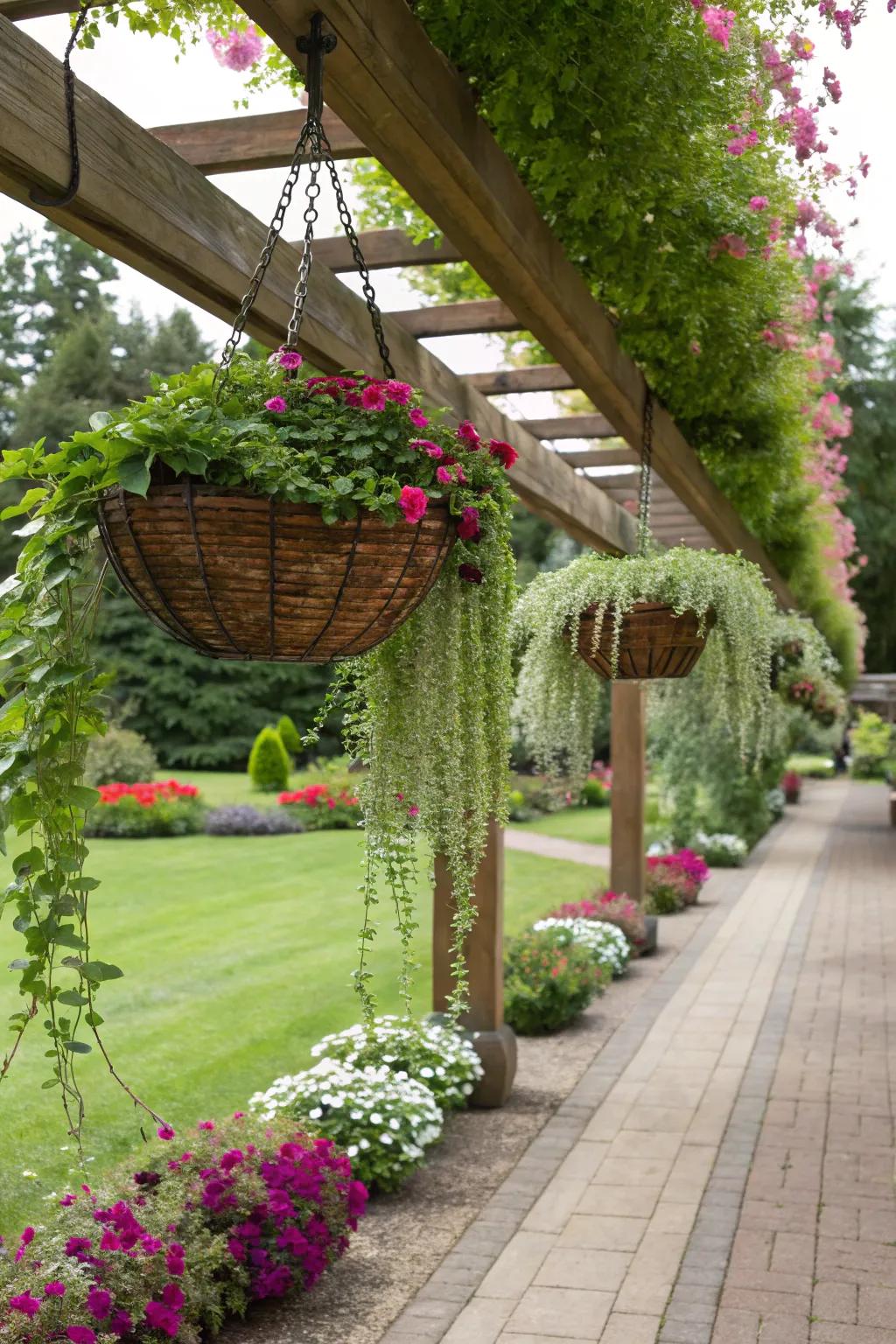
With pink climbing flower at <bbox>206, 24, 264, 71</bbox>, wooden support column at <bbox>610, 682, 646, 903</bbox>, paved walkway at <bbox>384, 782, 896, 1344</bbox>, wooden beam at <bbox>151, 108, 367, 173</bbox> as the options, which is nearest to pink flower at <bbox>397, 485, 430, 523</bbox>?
wooden beam at <bbox>151, 108, 367, 173</bbox>

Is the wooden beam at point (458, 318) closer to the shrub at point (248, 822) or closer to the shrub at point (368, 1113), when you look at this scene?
the shrub at point (368, 1113)

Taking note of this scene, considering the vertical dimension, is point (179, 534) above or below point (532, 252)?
below

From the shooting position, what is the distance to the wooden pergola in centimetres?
181

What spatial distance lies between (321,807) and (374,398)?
46.9ft

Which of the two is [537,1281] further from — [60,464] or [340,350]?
[60,464]

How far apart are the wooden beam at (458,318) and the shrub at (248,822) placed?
→ 11.7 m

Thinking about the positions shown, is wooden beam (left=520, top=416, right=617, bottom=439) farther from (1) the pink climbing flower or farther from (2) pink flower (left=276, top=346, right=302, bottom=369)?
(2) pink flower (left=276, top=346, right=302, bottom=369)

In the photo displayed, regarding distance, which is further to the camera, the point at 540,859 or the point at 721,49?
the point at 540,859

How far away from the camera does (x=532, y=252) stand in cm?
273

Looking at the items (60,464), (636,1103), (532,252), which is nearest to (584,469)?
(636,1103)

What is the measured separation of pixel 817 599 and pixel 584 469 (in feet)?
14.7

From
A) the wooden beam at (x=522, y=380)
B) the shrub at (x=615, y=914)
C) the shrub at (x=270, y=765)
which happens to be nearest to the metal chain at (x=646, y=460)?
the wooden beam at (x=522, y=380)

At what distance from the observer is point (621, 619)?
3.63 meters

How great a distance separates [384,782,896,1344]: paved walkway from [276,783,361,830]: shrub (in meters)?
7.57
